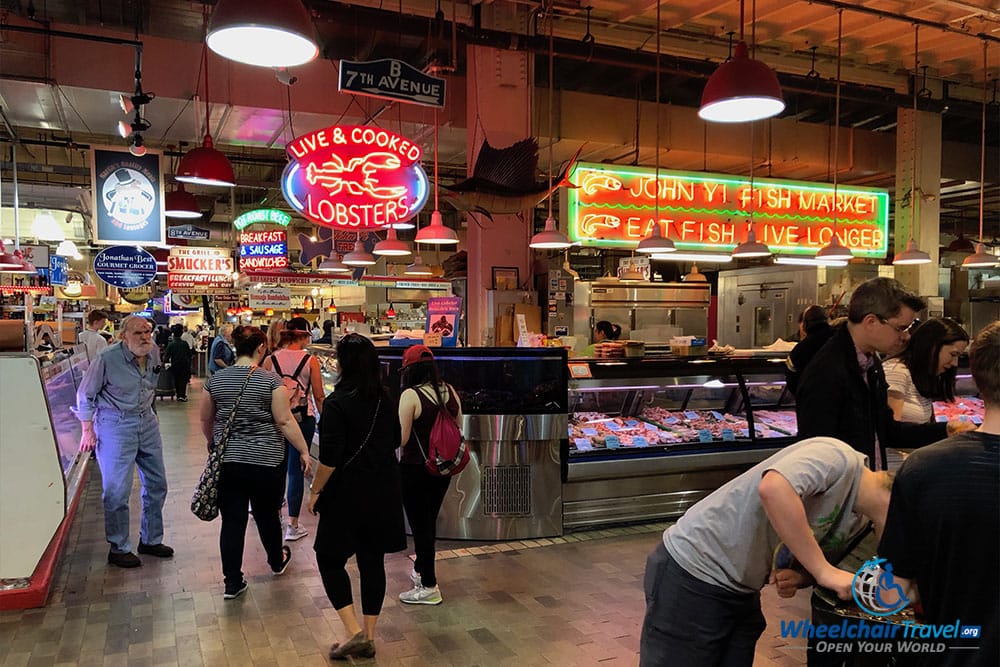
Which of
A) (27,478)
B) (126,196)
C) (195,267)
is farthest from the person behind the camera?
(195,267)

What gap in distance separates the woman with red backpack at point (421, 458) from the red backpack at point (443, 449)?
3 cm

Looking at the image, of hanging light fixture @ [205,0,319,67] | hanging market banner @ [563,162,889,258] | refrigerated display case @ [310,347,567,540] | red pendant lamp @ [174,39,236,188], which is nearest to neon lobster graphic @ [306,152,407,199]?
red pendant lamp @ [174,39,236,188]

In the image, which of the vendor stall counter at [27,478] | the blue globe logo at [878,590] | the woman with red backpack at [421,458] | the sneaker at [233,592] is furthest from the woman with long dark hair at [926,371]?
the vendor stall counter at [27,478]

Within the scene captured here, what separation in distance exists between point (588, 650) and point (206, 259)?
1537cm

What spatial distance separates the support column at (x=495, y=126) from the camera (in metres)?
9.31

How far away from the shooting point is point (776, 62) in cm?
1053

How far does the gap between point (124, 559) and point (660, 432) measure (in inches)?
182

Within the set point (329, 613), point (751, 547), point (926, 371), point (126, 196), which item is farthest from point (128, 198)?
point (751, 547)

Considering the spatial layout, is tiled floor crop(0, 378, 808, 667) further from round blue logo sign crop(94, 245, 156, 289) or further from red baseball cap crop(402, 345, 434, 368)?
round blue logo sign crop(94, 245, 156, 289)

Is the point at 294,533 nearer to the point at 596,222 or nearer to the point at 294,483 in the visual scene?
the point at 294,483

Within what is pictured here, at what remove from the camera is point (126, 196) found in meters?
9.00

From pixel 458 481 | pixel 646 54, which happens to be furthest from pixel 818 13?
pixel 458 481

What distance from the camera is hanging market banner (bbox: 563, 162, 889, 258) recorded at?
9.36 m

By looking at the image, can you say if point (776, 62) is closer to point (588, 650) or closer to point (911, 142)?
point (911, 142)
